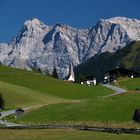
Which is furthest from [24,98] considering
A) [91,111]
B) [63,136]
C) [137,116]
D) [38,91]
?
[63,136]

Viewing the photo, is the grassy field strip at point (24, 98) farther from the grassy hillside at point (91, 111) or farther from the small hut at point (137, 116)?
the small hut at point (137, 116)

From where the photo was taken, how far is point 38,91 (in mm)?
164375

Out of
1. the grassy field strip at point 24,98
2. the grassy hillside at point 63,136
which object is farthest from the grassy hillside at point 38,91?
the grassy hillside at point 63,136

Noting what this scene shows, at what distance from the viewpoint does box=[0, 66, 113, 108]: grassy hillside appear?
13700cm

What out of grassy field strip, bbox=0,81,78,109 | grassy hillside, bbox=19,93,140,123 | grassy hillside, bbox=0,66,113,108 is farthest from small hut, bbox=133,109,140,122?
grassy hillside, bbox=0,66,113,108

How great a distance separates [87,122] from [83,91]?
82976 mm

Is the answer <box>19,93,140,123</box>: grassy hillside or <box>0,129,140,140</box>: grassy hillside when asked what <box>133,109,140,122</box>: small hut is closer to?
<box>19,93,140,123</box>: grassy hillside

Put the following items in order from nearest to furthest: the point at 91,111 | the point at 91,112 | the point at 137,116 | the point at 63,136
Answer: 1. the point at 63,136
2. the point at 137,116
3. the point at 91,112
4. the point at 91,111

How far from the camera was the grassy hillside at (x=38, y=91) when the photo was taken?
137 meters

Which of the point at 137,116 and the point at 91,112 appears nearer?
the point at 137,116

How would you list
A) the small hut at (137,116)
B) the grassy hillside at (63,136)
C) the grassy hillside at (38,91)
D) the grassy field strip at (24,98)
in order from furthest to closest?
the grassy hillside at (38,91) < the grassy field strip at (24,98) < the small hut at (137,116) < the grassy hillside at (63,136)

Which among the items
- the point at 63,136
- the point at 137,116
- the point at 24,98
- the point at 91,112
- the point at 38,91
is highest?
the point at 38,91

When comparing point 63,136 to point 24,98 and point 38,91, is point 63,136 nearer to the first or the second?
point 24,98

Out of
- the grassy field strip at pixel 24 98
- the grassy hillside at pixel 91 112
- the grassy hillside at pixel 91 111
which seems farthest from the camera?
the grassy field strip at pixel 24 98
